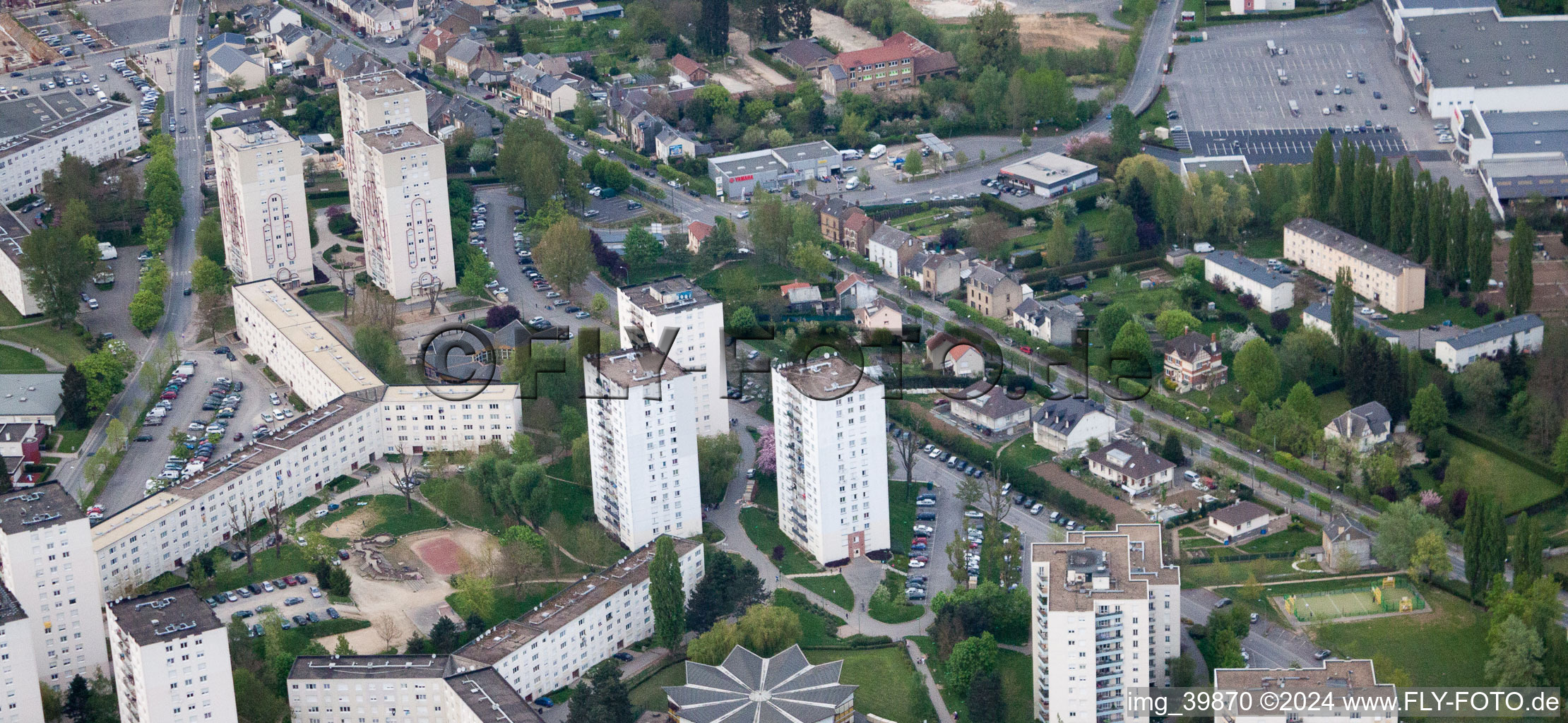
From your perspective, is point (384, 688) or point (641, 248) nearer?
point (384, 688)

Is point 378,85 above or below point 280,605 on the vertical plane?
above

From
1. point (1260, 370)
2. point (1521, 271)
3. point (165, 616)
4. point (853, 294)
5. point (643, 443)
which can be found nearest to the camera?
point (165, 616)

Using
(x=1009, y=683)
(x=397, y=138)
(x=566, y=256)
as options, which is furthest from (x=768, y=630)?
(x=397, y=138)

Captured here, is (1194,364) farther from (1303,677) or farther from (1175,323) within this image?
(1303,677)

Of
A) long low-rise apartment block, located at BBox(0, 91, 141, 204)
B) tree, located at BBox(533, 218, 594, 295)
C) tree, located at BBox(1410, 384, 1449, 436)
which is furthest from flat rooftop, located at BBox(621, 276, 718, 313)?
long low-rise apartment block, located at BBox(0, 91, 141, 204)

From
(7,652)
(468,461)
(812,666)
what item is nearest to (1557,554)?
(812,666)

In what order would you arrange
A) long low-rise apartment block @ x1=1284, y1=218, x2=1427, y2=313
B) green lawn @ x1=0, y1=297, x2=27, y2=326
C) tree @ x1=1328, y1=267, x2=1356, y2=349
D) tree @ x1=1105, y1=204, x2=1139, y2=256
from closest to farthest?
1. tree @ x1=1328, y1=267, x2=1356, y2=349
2. long low-rise apartment block @ x1=1284, y1=218, x2=1427, y2=313
3. green lawn @ x1=0, y1=297, x2=27, y2=326
4. tree @ x1=1105, y1=204, x2=1139, y2=256

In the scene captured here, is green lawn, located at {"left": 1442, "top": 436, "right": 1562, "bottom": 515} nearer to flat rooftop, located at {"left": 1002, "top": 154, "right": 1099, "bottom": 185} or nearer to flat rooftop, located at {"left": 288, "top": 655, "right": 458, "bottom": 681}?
flat rooftop, located at {"left": 1002, "top": 154, "right": 1099, "bottom": 185}
